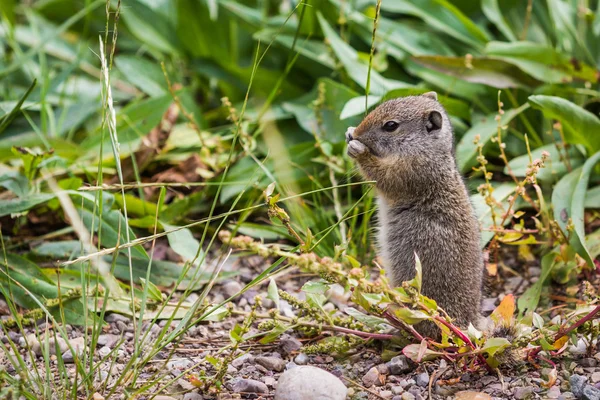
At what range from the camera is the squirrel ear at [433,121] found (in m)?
3.92

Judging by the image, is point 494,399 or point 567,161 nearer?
point 494,399

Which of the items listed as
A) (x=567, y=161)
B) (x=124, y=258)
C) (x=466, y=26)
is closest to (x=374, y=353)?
(x=124, y=258)

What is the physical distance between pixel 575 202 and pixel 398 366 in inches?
60.2

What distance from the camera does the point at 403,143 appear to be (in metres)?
3.96

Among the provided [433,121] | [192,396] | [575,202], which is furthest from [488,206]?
[192,396]

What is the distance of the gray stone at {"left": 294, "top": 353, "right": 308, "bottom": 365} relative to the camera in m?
3.47

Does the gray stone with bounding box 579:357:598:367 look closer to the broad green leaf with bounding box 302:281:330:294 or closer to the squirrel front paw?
the broad green leaf with bounding box 302:281:330:294

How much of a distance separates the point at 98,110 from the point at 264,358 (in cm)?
294

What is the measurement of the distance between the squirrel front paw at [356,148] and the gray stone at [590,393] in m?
1.59

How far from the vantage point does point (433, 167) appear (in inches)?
151

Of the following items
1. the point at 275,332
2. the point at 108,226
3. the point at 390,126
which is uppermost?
the point at 390,126

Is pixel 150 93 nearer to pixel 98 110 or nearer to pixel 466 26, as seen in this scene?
pixel 98 110

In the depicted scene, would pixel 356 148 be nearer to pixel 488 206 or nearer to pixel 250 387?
pixel 488 206

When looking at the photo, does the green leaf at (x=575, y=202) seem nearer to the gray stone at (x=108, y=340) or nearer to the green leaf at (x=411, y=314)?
the green leaf at (x=411, y=314)
